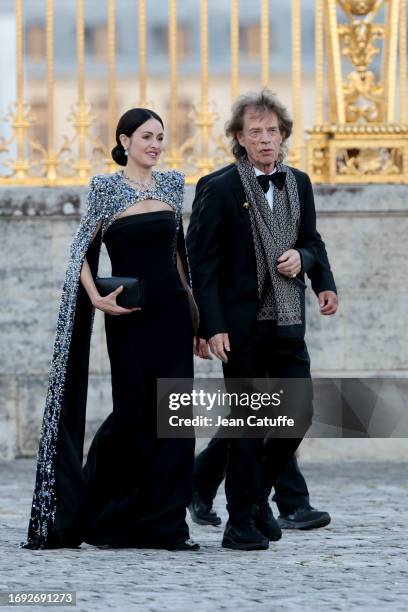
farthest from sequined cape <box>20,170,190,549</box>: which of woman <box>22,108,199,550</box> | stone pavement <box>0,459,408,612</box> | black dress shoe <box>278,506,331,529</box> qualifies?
black dress shoe <box>278,506,331,529</box>

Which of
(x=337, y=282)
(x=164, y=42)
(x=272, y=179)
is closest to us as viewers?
(x=272, y=179)

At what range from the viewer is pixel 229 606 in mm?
4961

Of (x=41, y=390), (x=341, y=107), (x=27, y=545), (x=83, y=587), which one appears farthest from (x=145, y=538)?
(x=341, y=107)

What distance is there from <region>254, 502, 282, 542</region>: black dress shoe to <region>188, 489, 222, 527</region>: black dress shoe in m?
0.66

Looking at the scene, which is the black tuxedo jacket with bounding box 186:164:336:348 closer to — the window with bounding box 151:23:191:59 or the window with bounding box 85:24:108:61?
the window with bounding box 85:24:108:61

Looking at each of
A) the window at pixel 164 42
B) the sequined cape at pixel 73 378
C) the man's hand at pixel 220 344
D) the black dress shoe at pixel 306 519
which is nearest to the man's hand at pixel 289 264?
the man's hand at pixel 220 344

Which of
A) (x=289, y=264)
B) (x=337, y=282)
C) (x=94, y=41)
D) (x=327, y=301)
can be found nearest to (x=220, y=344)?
(x=289, y=264)

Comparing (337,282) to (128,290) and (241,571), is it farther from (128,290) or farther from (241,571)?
(241,571)

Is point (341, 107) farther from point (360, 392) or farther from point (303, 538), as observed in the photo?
point (303, 538)

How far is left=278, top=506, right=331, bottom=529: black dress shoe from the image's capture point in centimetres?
688

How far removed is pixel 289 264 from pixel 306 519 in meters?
1.17

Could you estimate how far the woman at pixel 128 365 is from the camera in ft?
20.8

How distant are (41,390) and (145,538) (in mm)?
3149

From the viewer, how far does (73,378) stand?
652 centimetres
